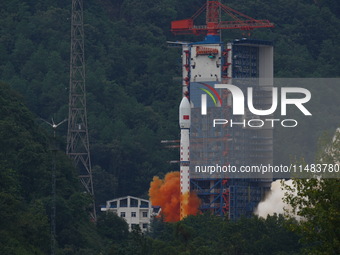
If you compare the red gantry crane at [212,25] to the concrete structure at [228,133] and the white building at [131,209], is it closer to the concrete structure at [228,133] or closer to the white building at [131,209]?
the concrete structure at [228,133]

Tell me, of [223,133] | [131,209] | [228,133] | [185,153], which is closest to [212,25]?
[223,133]

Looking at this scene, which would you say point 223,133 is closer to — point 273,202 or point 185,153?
point 185,153

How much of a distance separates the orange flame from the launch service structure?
99cm

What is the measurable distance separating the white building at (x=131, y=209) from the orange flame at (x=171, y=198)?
1.77 metres

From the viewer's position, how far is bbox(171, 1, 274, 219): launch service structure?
162m

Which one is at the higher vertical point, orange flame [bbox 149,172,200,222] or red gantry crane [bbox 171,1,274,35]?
red gantry crane [bbox 171,1,274,35]

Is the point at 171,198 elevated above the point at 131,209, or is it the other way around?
the point at 171,198

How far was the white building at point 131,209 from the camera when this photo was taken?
171 m

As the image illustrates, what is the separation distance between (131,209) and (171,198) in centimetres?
669

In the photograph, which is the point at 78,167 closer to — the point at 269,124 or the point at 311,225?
the point at 269,124

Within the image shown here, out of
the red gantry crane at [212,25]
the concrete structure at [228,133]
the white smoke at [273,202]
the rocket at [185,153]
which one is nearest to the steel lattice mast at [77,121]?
the rocket at [185,153]

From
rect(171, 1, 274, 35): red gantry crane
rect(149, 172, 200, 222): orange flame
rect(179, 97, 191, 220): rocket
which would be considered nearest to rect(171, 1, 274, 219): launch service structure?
rect(179, 97, 191, 220): rocket

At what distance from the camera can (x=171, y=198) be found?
168 metres

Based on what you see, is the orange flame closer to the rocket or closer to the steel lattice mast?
the rocket
